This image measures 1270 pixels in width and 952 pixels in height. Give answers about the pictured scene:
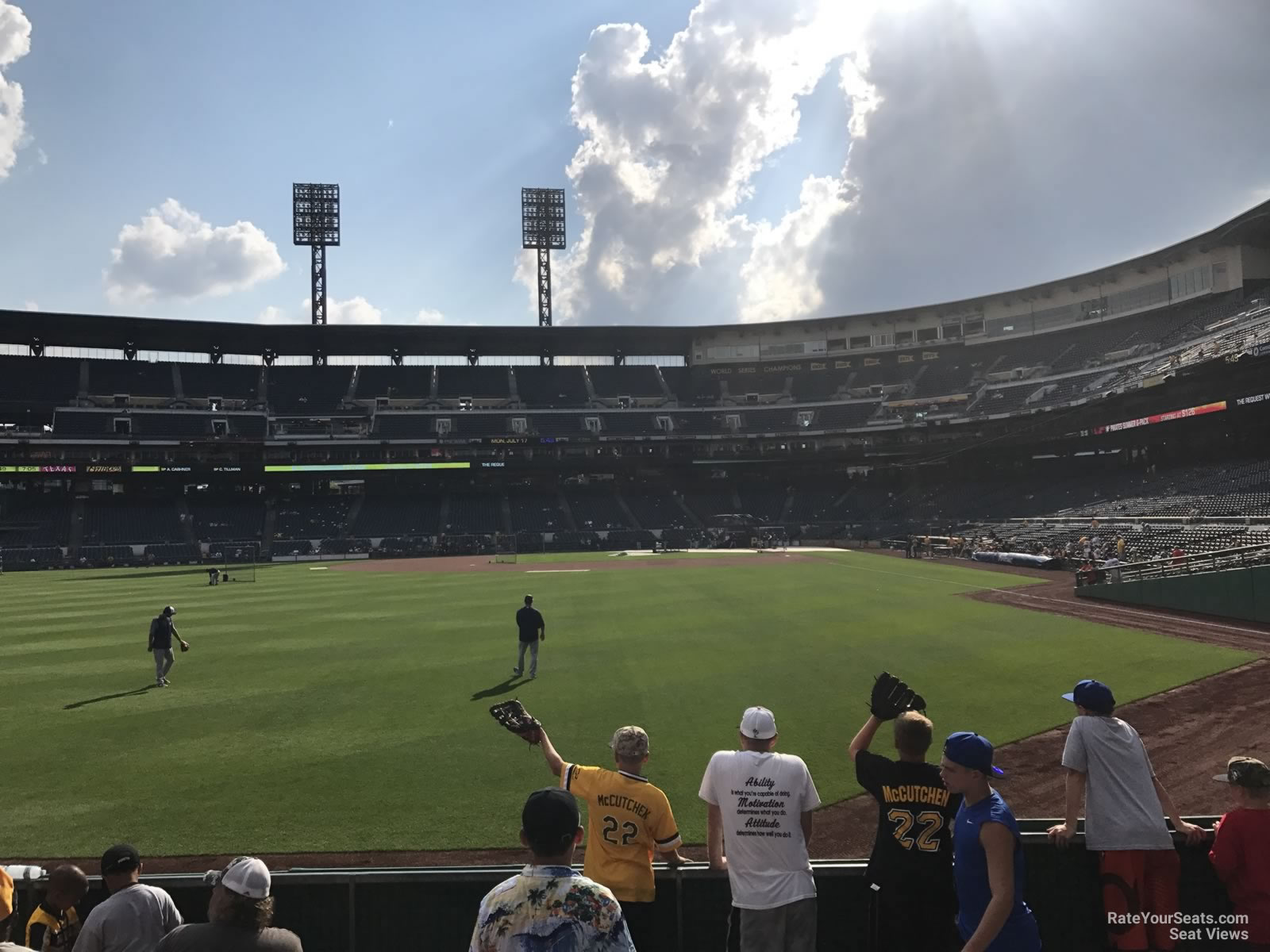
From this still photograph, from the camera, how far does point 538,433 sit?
74.6 metres

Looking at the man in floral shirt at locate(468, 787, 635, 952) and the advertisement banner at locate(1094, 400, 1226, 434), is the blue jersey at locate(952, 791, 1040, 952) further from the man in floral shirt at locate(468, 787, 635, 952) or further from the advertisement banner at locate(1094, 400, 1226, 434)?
the advertisement banner at locate(1094, 400, 1226, 434)

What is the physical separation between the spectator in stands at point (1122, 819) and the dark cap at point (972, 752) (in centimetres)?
119

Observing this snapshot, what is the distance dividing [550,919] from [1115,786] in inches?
150

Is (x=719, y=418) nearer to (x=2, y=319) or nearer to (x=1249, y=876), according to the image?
(x=2, y=319)

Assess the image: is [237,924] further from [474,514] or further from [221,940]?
[474,514]

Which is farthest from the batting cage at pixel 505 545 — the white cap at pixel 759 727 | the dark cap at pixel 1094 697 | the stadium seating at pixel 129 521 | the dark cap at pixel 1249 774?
the dark cap at pixel 1249 774

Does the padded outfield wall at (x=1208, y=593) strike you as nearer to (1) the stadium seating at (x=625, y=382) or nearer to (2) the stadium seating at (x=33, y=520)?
(1) the stadium seating at (x=625, y=382)

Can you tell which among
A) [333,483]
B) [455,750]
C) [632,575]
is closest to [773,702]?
[455,750]

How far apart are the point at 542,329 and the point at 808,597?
193 ft

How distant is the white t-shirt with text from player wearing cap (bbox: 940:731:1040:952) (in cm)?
79

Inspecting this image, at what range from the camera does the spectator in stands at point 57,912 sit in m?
4.16

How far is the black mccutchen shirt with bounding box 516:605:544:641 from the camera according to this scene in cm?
1442

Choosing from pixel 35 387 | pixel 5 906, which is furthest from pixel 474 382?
pixel 5 906

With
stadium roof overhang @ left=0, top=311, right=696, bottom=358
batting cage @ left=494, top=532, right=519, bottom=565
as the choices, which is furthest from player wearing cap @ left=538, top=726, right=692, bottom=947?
stadium roof overhang @ left=0, top=311, right=696, bottom=358
